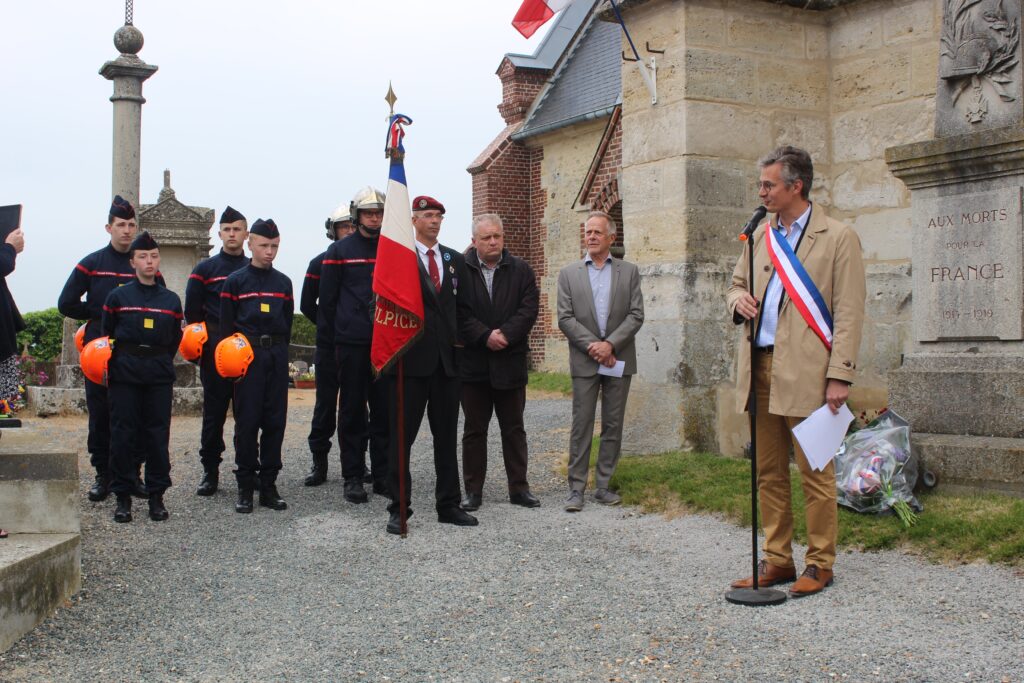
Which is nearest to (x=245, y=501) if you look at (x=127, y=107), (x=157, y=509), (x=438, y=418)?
(x=157, y=509)

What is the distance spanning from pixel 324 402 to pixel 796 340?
14.3 ft

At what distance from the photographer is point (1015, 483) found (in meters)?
5.52

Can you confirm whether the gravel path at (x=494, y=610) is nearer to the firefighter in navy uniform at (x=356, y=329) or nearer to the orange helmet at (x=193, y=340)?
the firefighter in navy uniform at (x=356, y=329)

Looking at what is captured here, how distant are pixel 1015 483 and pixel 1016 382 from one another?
0.64 m

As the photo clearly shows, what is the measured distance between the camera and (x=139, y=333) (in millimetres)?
6676

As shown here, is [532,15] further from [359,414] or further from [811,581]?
[811,581]

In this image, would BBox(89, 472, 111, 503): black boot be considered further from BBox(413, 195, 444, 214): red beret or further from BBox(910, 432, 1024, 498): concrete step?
BBox(910, 432, 1024, 498): concrete step

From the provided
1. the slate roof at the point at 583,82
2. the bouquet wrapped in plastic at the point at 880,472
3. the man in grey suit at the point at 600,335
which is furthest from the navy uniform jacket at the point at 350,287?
the slate roof at the point at 583,82

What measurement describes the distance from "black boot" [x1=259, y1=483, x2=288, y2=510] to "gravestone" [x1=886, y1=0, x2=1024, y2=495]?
160 inches

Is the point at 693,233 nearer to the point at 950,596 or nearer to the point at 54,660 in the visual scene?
the point at 950,596

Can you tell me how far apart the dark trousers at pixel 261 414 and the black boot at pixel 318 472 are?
34.8 inches

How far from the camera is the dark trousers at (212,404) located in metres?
7.49

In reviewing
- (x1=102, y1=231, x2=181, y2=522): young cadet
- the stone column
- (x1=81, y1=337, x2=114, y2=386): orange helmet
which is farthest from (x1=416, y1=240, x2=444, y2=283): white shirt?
the stone column

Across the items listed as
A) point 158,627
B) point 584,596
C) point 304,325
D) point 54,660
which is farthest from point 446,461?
point 304,325
